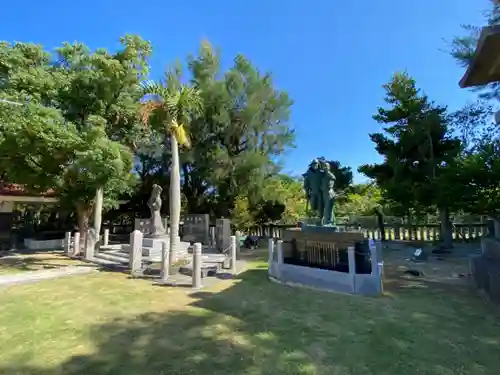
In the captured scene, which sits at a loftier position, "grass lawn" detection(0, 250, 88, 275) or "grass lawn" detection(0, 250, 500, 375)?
"grass lawn" detection(0, 250, 88, 275)

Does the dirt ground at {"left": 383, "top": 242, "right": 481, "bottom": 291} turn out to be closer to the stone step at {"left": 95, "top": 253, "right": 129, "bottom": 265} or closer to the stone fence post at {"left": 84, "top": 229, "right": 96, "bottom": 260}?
the stone step at {"left": 95, "top": 253, "right": 129, "bottom": 265}

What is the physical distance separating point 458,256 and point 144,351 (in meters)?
11.6

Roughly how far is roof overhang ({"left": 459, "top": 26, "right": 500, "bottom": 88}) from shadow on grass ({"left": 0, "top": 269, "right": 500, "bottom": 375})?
142 inches

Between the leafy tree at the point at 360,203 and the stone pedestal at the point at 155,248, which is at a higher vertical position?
the leafy tree at the point at 360,203

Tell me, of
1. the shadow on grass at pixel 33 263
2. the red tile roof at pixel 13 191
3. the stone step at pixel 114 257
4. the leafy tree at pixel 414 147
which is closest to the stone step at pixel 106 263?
the stone step at pixel 114 257

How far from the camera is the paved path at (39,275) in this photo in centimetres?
830

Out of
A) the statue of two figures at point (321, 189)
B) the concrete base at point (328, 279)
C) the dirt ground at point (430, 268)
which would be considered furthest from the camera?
the statue of two figures at point (321, 189)

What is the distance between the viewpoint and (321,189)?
346 inches

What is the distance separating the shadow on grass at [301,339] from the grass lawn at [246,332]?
0.05 feet

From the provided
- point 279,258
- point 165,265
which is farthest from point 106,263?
point 279,258

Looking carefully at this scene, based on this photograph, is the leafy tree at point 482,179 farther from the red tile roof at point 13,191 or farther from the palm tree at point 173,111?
the red tile roof at point 13,191

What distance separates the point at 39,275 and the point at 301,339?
795cm

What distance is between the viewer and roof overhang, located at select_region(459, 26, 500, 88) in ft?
12.5

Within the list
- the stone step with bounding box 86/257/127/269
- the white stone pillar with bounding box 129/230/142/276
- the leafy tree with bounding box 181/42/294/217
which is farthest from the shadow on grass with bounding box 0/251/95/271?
the leafy tree with bounding box 181/42/294/217
